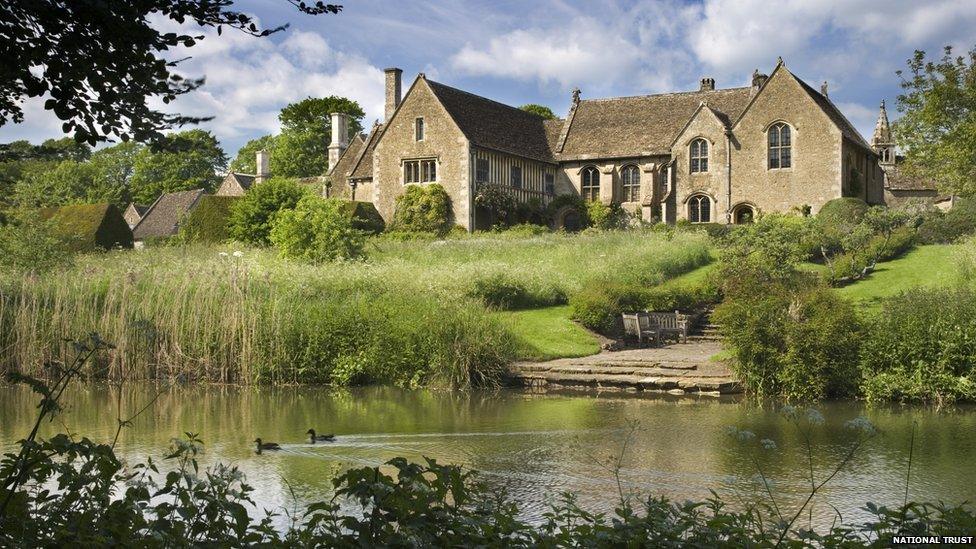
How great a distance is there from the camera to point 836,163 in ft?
126

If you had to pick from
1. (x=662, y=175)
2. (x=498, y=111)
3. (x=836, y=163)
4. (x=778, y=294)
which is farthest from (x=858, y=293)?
(x=498, y=111)

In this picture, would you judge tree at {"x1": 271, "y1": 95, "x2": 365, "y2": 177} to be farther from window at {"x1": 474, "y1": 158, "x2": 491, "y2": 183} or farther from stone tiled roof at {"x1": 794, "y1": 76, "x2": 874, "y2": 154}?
stone tiled roof at {"x1": 794, "y1": 76, "x2": 874, "y2": 154}

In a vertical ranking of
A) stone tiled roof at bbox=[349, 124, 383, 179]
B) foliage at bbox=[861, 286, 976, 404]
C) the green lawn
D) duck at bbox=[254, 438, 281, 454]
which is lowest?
Answer: duck at bbox=[254, 438, 281, 454]

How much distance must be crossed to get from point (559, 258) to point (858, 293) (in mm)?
8366

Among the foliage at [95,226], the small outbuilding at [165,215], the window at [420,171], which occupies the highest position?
the window at [420,171]

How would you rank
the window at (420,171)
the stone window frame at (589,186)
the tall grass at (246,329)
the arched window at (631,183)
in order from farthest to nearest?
1. the stone window frame at (589,186)
2. the arched window at (631,183)
3. the window at (420,171)
4. the tall grass at (246,329)

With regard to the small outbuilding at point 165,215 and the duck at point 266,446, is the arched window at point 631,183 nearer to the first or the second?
the small outbuilding at point 165,215

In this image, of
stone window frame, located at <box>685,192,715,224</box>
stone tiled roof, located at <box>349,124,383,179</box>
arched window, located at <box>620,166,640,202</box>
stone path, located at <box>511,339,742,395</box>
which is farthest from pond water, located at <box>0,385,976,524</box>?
stone tiled roof, located at <box>349,124,383,179</box>

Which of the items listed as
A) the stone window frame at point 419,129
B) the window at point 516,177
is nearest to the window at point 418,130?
the stone window frame at point 419,129

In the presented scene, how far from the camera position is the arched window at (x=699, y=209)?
41750 mm

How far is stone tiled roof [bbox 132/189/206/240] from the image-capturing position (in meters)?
53.3

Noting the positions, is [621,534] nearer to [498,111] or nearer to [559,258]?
[559,258]

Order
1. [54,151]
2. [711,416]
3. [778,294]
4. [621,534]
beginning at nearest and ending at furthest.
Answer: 1. [621,534]
2. [54,151]
3. [711,416]
4. [778,294]

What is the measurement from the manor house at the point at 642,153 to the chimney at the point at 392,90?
0.07 meters
